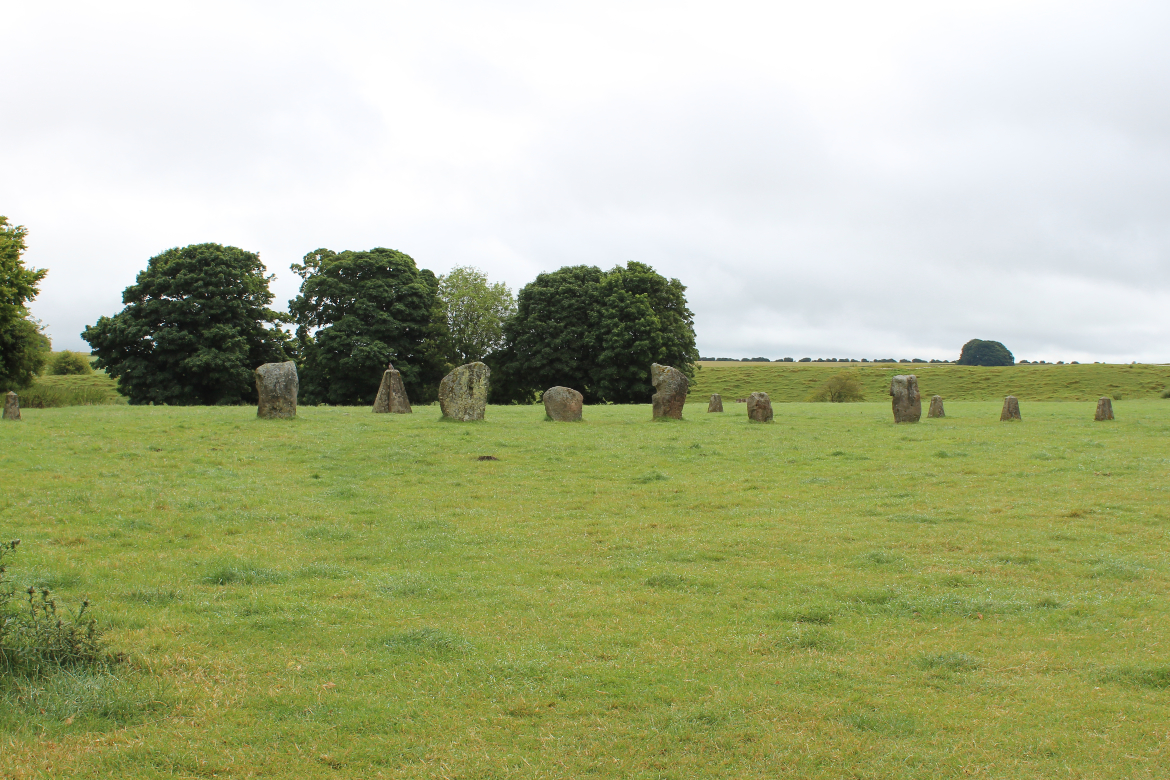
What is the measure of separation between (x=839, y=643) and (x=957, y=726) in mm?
1712

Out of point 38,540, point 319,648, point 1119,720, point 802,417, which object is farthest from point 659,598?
point 802,417

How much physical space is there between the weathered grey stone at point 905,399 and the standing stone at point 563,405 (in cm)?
1231

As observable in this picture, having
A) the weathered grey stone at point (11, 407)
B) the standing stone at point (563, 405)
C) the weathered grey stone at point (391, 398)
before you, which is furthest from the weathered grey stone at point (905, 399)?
the weathered grey stone at point (11, 407)

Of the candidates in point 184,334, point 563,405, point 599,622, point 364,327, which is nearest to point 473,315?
point 364,327

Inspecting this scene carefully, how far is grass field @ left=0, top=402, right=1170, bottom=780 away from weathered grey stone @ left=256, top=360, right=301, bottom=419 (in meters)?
9.74

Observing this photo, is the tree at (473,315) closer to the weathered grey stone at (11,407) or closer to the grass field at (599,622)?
the weathered grey stone at (11,407)

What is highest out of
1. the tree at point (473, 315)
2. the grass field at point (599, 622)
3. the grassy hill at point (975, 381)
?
the tree at point (473, 315)

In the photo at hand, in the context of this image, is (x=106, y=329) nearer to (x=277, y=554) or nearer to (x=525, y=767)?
(x=277, y=554)

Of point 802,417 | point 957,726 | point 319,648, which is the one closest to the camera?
point 957,726

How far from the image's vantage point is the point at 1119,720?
218 inches

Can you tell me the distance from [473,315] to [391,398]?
32.5m

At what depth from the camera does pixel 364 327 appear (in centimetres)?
5512

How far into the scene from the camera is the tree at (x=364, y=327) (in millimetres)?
54500

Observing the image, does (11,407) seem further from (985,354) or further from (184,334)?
(985,354)
